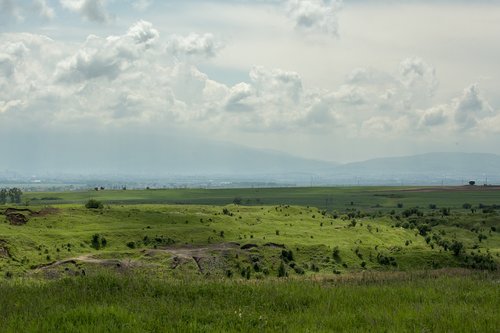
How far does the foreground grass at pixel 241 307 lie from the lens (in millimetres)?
13672

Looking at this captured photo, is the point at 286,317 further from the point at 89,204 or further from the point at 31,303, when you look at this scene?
the point at 89,204

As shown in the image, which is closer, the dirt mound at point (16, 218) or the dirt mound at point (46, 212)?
the dirt mound at point (16, 218)

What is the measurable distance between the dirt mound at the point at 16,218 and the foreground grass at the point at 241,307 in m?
53.5

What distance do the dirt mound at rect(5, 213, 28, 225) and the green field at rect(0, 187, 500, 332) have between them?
0.46 ft

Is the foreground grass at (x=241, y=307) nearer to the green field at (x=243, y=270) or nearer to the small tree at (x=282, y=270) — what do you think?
the green field at (x=243, y=270)

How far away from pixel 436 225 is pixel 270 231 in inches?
1677

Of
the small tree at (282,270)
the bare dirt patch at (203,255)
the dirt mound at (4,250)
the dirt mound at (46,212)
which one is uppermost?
the dirt mound at (46,212)

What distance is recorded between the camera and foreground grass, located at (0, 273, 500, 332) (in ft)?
44.9

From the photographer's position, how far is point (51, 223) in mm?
71188

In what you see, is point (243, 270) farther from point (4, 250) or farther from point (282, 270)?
point (4, 250)

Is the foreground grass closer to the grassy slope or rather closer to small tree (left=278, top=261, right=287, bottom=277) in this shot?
the grassy slope

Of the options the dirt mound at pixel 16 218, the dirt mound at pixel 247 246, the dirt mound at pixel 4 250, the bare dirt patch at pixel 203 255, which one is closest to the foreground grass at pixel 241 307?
the bare dirt patch at pixel 203 255

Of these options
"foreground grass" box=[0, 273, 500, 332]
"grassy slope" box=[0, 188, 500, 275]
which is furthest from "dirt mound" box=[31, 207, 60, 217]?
"foreground grass" box=[0, 273, 500, 332]

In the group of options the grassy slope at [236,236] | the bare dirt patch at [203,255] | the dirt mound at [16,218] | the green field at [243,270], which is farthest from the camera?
the dirt mound at [16,218]
